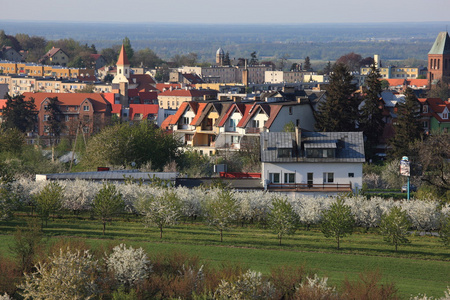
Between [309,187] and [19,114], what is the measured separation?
213ft

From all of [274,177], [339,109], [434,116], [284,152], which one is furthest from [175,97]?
[274,177]

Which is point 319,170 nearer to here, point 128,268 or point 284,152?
point 284,152

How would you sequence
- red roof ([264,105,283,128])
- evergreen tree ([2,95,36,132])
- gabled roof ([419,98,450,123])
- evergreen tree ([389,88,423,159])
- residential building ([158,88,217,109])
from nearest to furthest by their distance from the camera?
evergreen tree ([389,88,423,159]) < red roof ([264,105,283,128]) < gabled roof ([419,98,450,123]) < evergreen tree ([2,95,36,132]) < residential building ([158,88,217,109])

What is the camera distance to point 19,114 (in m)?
105

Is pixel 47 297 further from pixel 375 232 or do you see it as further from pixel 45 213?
pixel 375 232

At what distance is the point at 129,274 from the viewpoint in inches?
1021

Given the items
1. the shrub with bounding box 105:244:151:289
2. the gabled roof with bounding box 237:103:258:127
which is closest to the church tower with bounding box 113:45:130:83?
the gabled roof with bounding box 237:103:258:127

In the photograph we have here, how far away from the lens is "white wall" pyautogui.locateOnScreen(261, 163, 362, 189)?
4866 centimetres

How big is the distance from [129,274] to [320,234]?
48.3 feet

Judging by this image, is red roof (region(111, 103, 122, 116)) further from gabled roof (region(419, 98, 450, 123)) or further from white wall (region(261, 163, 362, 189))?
white wall (region(261, 163, 362, 189))

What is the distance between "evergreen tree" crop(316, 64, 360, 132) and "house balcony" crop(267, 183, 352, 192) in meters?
19.8

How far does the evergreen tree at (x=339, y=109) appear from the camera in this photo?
67.9 meters

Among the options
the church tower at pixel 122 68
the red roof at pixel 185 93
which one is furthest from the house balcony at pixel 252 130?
the church tower at pixel 122 68

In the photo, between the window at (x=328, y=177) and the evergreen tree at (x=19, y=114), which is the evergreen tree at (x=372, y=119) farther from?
the evergreen tree at (x=19, y=114)
